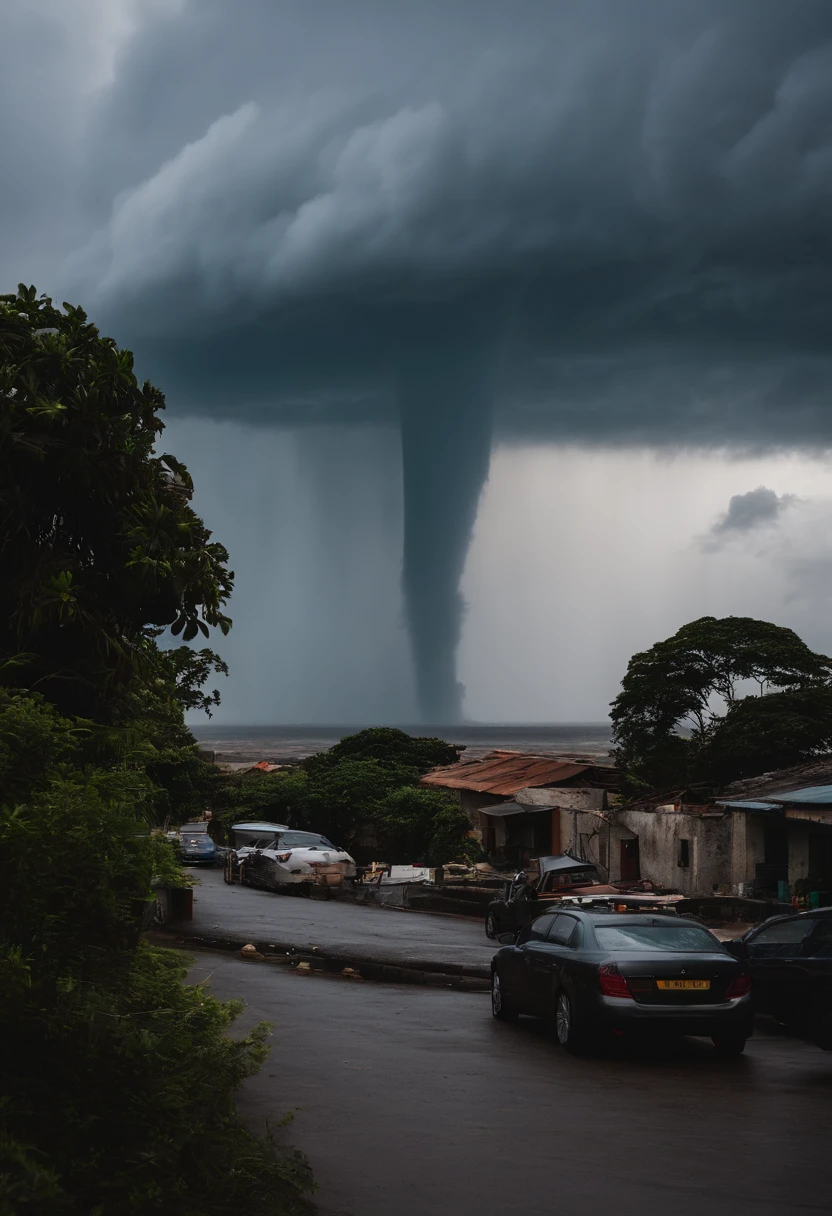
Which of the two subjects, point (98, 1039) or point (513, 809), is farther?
point (513, 809)

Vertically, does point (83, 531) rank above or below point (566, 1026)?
above

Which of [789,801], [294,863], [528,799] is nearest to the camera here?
[789,801]

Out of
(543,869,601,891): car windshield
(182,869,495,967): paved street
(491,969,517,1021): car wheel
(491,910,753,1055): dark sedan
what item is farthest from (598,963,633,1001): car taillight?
(543,869,601,891): car windshield

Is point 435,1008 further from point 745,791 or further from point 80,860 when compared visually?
point 745,791

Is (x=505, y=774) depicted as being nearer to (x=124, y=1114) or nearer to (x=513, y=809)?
(x=513, y=809)

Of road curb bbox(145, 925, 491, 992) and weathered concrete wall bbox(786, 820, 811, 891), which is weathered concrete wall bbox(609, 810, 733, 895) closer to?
weathered concrete wall bbox(786, 820, 811, 891)

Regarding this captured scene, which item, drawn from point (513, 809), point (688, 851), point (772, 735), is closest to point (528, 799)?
point (513, 809)

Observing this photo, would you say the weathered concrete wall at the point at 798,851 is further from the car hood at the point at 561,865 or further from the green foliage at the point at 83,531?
the green foliage at the point at 83,531
